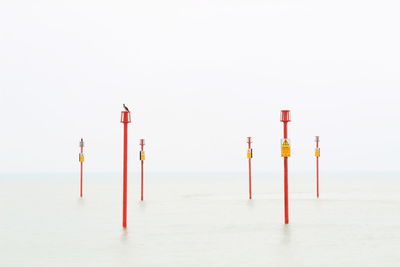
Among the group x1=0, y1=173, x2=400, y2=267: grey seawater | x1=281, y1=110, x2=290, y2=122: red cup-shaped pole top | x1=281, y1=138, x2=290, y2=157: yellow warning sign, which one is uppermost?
x1=281, y1=110, x2=290, y2=122: red cup-shaped pole top

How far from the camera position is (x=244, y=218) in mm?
24828

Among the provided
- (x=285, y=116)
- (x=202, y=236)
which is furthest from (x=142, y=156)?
(x=202, y=236)

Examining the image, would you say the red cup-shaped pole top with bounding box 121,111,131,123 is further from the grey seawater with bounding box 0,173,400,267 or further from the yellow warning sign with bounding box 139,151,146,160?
the yellow warning sign with bounding box 139,151,146,160

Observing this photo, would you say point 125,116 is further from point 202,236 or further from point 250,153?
point 250,153

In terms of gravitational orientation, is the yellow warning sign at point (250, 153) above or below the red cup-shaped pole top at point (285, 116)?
below

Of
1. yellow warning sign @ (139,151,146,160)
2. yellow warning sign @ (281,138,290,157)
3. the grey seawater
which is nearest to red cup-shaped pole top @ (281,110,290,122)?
yellow warning sign @ (281,138,290,157)

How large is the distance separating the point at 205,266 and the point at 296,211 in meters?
14.7

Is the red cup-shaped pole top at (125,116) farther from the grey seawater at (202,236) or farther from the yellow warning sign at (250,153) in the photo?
the yellow warning sign at (250,153)

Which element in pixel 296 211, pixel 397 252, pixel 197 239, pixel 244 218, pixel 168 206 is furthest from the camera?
pixel 168 206

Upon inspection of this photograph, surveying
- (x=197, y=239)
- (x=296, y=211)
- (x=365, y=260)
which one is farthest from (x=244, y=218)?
(x=365, y=260)

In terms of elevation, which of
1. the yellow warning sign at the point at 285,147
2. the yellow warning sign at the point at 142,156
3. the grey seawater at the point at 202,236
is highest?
the yellow warning sign at the point at 285,147

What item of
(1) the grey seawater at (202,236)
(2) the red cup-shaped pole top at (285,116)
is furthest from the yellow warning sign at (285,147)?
(1) the grey seawater at (202,236)

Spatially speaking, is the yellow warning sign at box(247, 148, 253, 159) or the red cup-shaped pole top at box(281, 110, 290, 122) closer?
the red cup-shaped pole top at box(281, 110, 290, 122)

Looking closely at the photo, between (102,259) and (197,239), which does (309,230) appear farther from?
(102,259)
